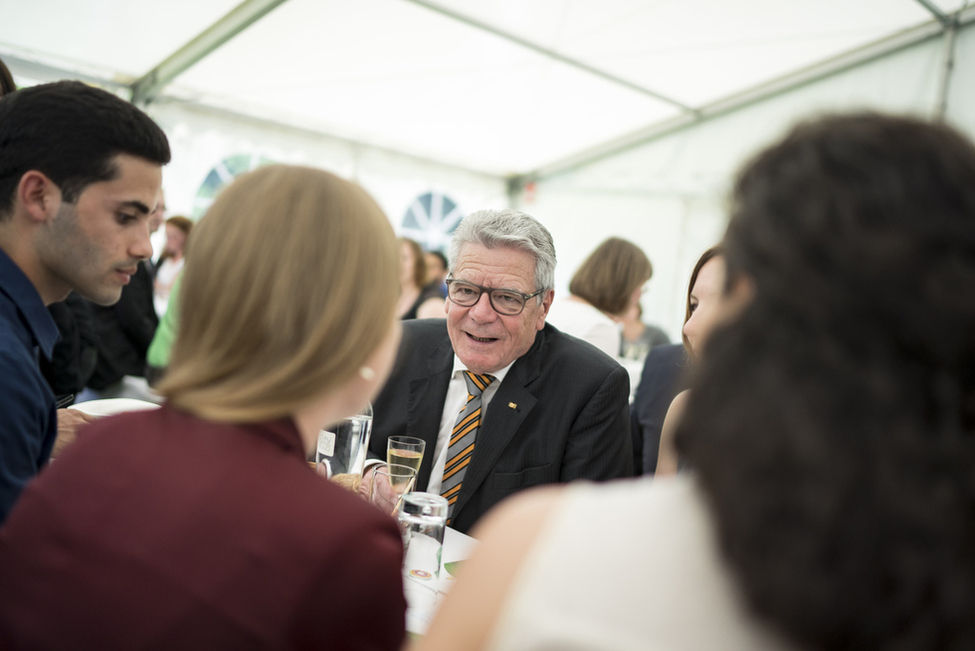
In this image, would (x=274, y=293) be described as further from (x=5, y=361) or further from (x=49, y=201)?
(x=49, y=201)

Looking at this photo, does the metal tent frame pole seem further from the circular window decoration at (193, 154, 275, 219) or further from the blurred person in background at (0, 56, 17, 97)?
the blurred person in background at (0, 56, 17, 97)

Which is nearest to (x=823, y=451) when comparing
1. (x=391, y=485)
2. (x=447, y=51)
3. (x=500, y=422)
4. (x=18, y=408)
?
(x=391, y=485)

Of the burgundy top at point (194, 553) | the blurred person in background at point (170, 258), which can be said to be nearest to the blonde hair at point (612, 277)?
the burgundy top at point (194, 553)

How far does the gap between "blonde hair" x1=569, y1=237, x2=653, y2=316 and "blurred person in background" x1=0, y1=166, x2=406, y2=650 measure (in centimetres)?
303

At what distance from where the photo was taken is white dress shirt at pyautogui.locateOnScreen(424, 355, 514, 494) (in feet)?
6.92

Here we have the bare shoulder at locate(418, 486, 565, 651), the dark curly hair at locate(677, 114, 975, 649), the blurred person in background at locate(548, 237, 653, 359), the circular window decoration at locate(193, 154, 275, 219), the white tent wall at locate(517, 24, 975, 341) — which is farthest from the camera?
the circular window decoration at locate(193, 154, 275, 219)

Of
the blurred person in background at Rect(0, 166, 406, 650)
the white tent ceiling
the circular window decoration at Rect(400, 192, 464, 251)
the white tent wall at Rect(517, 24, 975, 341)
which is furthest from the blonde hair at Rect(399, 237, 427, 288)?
the blurred person in background at Rect(0, 166, 406, 650)

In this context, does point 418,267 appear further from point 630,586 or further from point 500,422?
→ point 630,586

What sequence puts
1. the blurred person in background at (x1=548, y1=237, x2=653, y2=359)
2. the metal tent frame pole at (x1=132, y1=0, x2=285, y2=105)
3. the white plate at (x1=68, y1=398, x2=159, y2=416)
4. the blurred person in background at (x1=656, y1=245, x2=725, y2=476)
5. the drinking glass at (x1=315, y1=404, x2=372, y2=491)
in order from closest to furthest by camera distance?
the drinking glass at (x1=315, y1=404, x2=372, y2=491), the white plate at (x1=68, y1=398, x2=159, y2=416), the blurred person in background at (x1=656, y1=245, x2=725, y2=476), the blurred person in background at (x1=548, y1=237, x2=653, y2=359), the metal tent frame pole at (x1=132, y1=0, x2=285, y2=105)

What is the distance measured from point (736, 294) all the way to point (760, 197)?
9 cm

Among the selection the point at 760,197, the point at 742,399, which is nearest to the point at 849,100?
the point at 760,197

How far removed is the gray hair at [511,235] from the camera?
218cm

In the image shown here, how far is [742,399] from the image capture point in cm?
54

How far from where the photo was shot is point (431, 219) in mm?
9141
